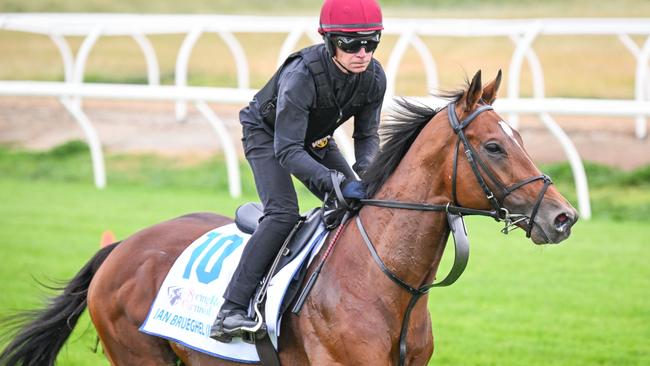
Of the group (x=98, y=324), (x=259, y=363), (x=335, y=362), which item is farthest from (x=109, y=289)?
(x=335, y=362)

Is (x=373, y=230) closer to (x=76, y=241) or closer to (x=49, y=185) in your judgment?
(x=76, y=241)

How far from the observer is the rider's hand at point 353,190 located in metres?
4.55

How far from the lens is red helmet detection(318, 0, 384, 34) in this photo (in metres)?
4.51

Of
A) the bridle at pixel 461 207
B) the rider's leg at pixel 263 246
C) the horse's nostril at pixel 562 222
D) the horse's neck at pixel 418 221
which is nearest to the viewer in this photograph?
the horse's nostril at pixel 562 222

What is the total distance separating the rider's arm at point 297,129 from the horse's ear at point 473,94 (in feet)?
2.31

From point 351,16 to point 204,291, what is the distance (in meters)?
1.57

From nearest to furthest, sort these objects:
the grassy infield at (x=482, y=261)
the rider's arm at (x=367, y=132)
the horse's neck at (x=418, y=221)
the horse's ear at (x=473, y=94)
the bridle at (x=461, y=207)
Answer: the bridle at (x=461, y=207) → the horse's ear at (x=473, y=94) → the horse's neck at (x=418, y=221) → the rider's arm at (x=367, y=132) → the grassy infield at (x=482, y=261)

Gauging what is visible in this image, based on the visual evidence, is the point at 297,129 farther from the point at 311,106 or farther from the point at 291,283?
the point at 291,283

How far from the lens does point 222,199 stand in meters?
12.5

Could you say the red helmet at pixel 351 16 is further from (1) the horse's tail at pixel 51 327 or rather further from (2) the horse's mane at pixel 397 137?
(1) the horse's tail at pixel 51 327

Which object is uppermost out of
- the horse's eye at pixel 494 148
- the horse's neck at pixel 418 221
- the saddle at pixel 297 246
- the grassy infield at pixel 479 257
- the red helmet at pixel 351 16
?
the red helmet at pixel 351 16

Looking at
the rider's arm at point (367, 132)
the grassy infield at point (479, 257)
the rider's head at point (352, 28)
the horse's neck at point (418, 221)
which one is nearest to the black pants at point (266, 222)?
the rider's arm at point (367, 132)

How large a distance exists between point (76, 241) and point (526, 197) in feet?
24.8

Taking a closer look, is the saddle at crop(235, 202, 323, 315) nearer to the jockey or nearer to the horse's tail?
the jockey
